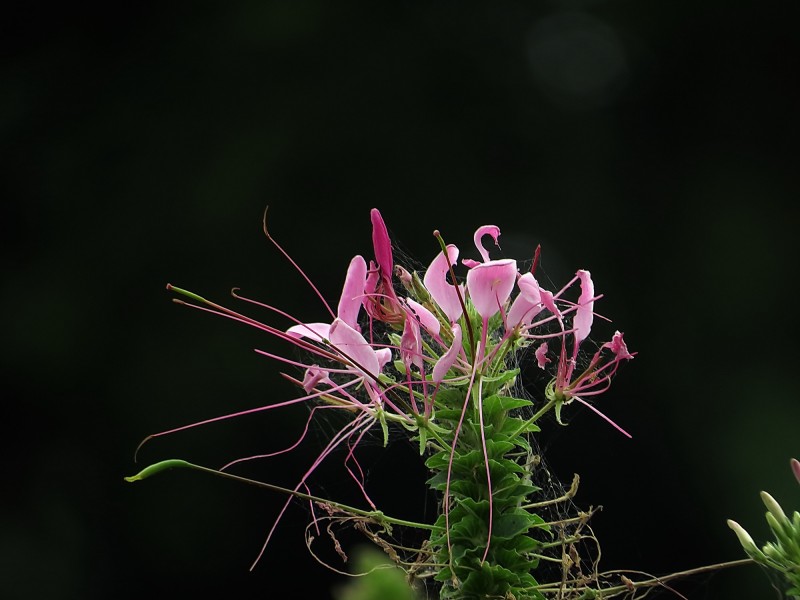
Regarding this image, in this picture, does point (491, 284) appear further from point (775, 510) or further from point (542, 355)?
point (775, 510)

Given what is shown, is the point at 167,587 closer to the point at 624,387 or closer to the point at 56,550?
the point at 56,550

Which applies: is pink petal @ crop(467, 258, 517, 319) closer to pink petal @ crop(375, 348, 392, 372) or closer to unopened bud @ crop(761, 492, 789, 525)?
pink petal @ crop(375, 348, 392, 372)

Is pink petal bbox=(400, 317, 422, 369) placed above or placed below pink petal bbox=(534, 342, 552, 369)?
above

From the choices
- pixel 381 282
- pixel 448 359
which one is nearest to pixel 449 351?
pixel 448 359

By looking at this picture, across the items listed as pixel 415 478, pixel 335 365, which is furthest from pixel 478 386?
pixel 415 478

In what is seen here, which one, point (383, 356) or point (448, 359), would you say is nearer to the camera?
point (448, 359)

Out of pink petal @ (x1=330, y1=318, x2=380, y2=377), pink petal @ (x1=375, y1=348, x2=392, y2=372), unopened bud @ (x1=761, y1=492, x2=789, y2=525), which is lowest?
unopened bud @ (x1=761, y1=492, x2=789, y2=525)

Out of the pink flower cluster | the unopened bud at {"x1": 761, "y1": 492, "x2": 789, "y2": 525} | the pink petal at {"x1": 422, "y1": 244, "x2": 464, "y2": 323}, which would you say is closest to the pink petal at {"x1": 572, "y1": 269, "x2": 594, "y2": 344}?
the pink flower cluster

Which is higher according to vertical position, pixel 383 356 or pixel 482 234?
pixel 482 234
